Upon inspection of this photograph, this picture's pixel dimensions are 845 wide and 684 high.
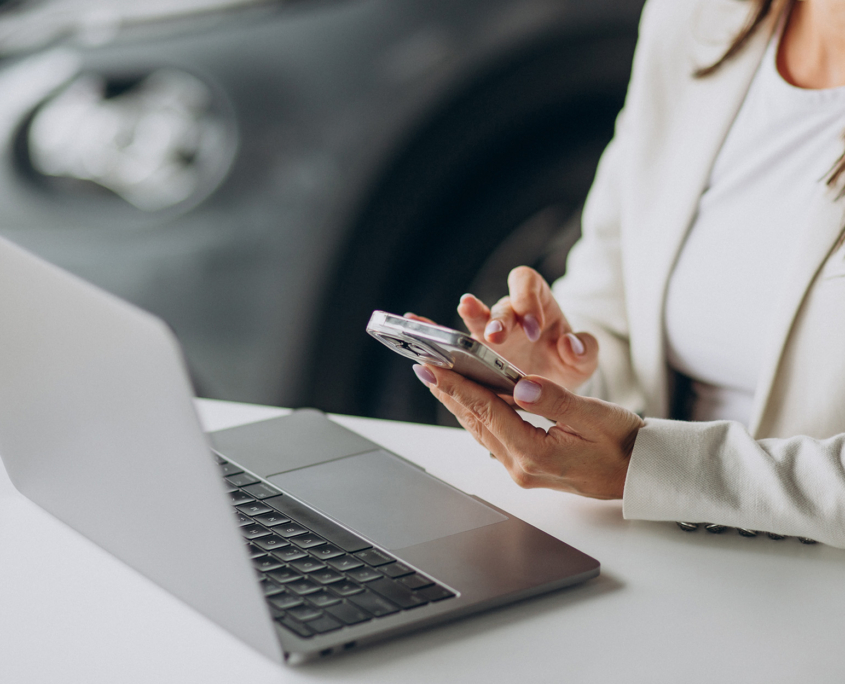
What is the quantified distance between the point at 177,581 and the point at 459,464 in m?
0.32

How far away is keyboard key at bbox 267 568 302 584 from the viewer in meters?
0.52

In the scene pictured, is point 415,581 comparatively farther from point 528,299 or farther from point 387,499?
point 528,299

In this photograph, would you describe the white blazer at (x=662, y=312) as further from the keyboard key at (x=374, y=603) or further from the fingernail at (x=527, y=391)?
the keyboard key at (x=374, y=603)

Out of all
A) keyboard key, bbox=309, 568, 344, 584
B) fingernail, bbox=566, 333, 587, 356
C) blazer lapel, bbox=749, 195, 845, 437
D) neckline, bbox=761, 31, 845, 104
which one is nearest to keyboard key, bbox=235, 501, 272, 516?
keyboard key, bbox=309, 568, 344, 584

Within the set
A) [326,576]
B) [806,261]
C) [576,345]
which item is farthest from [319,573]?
[806,261]

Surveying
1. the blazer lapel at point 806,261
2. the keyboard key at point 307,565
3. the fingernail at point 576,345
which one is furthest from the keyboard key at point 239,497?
the blazer lapel at point 806,261

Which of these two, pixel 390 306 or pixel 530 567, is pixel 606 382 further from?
pixel 390 306

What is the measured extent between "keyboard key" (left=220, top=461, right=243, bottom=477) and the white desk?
0.12 meters

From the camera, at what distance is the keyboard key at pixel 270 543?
56cm

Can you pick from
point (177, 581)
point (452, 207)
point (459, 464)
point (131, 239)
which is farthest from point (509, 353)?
point (131, 239)

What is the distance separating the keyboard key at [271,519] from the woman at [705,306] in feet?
0.46

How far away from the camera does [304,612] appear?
49cm

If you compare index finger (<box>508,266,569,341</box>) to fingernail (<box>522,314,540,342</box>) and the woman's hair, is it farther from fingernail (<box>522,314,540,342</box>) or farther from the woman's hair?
the woman's hair

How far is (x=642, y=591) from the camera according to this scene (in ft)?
1.87
